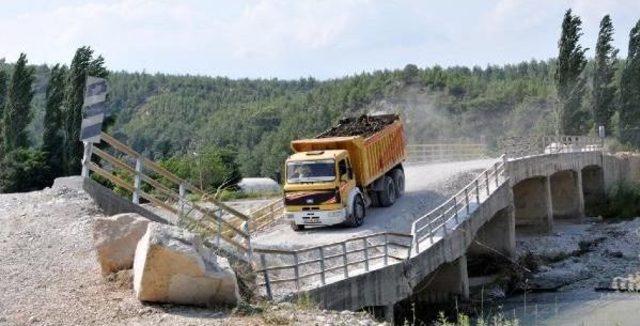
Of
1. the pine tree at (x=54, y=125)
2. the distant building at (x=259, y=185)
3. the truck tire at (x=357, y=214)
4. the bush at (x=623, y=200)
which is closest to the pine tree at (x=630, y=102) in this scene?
the bush at (x=623, y=200)

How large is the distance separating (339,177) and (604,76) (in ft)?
150

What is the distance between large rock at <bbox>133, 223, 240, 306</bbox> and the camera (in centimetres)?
1000

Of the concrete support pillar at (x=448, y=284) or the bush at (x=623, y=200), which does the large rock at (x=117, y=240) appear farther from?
the bush at (x=623, y=200)

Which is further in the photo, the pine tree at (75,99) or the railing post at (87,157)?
the pine tree at (75,99)

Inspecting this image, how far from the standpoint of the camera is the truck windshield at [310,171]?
23.5 meters

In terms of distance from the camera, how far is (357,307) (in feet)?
54.7

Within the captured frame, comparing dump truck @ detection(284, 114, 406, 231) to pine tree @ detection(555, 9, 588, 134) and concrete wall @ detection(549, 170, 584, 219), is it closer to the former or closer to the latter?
concrete wall @ detection(549, 170, 584, 219)

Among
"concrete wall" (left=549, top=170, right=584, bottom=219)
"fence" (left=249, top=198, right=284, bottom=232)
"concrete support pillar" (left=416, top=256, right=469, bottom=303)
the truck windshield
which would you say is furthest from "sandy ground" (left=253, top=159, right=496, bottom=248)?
"concrete wall" (left=549, top=170, right=584, bottom=219)

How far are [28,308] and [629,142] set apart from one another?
59.2 m

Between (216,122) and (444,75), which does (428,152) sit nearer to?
(444,75)

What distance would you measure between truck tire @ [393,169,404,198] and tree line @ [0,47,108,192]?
84.4 feet

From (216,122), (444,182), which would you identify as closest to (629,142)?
(444,182)

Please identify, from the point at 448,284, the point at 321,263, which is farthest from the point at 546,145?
the point at 321,263

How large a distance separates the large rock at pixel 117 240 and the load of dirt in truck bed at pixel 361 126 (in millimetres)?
15237
